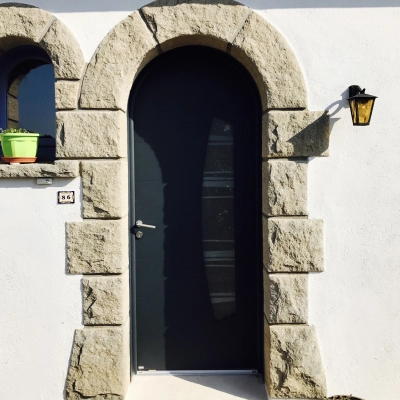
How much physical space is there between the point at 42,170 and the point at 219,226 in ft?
4.61

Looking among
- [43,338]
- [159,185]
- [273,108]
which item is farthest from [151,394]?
[273,108]

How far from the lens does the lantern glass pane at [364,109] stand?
303 centimetres

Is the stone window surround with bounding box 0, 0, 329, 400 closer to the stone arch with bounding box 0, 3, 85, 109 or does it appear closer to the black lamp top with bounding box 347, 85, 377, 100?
the stone arch with bounding box 0, 3, 85, 109

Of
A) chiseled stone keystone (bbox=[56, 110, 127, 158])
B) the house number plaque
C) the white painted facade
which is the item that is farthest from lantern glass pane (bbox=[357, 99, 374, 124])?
the house number plaque

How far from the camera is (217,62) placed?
349 centimetres

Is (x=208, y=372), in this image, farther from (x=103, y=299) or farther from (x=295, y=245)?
(x=295, y=245)

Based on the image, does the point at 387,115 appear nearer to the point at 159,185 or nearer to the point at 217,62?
the point at 217,62

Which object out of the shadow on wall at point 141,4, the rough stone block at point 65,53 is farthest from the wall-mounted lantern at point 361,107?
the rough stone block at point 65,53

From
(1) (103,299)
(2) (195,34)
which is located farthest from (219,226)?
(2) (195,34)

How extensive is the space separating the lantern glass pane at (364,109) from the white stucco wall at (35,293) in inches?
80.9

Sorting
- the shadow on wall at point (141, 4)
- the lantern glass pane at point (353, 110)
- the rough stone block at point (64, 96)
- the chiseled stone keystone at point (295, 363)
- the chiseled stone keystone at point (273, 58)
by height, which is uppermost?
the shadow on wall at point (141, 4)

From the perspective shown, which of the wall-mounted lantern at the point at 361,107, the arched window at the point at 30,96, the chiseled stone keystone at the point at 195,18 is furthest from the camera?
the arched window at the point at 30,96

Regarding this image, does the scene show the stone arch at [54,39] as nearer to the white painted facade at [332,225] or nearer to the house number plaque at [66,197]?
the white painted facade at [332,225]

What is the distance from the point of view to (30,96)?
351 cm
